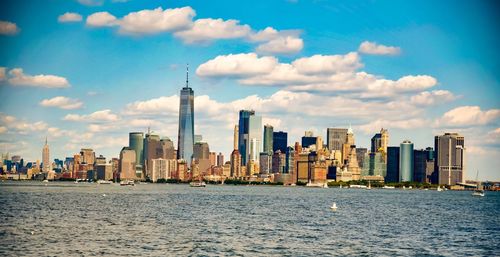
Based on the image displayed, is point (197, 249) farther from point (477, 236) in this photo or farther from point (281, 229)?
point (477, 236)

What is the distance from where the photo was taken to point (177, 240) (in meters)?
79.5

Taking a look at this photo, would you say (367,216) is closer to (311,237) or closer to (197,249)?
(311,237)

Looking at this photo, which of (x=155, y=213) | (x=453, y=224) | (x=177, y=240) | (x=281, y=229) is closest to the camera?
(x=177, y=240)

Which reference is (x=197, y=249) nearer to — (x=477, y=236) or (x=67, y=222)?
(x=67, y=222)

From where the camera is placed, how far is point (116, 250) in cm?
6962

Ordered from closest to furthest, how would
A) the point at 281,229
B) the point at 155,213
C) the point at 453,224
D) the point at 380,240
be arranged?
the point at 380,240 → the point at 281,229 → the point at 453,224 → the point at 155,213

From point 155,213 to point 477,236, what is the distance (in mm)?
56141

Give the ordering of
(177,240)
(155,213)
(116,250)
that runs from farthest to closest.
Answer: (155,213)
(177,240)
(116,250)

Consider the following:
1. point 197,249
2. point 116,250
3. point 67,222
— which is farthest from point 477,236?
point 67,222

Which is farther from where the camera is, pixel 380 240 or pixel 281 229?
pixel 281 229

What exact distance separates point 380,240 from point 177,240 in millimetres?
24536

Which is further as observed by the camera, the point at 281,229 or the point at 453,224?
the point at 453,224

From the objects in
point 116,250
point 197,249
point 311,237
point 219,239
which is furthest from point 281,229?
point 116,250


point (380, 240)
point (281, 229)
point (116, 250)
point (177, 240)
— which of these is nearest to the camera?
point (116, 250)
